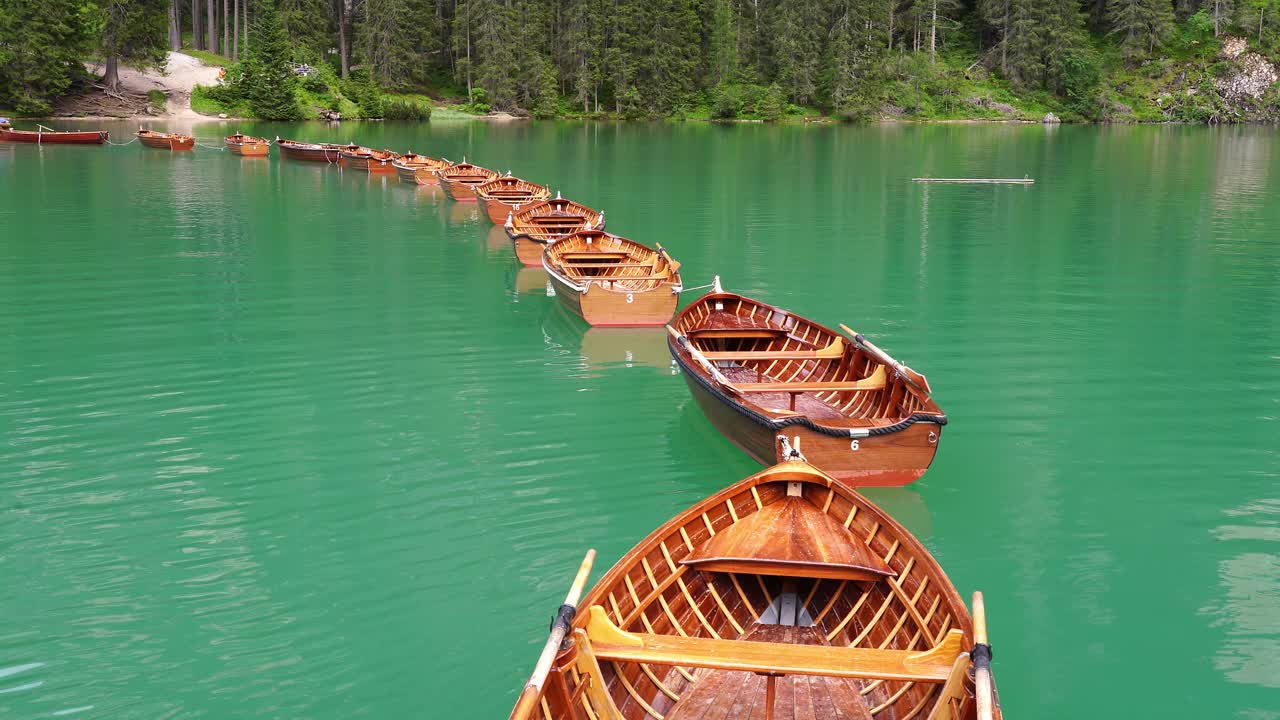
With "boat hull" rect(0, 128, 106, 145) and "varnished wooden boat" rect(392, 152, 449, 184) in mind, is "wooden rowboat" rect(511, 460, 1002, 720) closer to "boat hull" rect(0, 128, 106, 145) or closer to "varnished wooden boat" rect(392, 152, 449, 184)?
"varnished wooden boat" rect(392, 152, 449, 184)

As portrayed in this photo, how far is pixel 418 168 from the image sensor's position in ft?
135

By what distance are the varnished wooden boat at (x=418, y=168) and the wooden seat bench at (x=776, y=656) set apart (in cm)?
3543

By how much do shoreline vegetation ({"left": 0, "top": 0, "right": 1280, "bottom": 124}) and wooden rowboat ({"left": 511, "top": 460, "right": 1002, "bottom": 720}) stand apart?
3282 inches

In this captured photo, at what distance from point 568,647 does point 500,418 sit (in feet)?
26.1

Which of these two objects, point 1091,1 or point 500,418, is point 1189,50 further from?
point 500,418

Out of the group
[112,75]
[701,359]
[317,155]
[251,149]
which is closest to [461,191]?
[317,155]

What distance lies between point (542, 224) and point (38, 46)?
60.4 m

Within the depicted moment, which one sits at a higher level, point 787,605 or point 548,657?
point 548,657

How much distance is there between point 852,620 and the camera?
7133 mm

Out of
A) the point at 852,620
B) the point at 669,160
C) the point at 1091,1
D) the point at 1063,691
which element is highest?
the point at 1091,1

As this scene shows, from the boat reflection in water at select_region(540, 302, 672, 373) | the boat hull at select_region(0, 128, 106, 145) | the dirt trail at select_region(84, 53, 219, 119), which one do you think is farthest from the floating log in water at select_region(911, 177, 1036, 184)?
the dirt trail at select_region(84, 53, 219, 119)

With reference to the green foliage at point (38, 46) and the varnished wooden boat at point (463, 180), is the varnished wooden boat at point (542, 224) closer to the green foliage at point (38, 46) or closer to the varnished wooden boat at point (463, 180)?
the varnished wooden boat at point (463, 180)

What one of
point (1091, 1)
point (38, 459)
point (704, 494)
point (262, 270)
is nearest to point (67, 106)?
point (262, 270)

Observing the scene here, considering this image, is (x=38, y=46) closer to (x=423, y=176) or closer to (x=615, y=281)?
(x=423, y=176)
